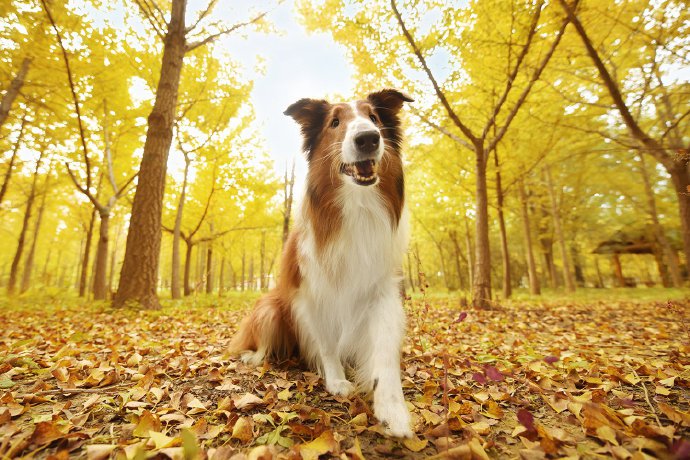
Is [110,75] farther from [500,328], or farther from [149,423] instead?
[500,328]

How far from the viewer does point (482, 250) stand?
287 inches

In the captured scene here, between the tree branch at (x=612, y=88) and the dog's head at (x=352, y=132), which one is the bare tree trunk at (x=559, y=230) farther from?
the dog's head at (x=352, y=132)

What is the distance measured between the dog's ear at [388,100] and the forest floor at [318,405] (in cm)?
212

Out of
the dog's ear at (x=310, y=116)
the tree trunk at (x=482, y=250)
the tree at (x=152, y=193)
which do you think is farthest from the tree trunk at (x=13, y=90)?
the tree trunk at (x=482, y=250)

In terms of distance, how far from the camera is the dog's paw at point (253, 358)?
2789 millimetres

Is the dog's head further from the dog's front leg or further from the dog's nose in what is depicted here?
the dog's front leg

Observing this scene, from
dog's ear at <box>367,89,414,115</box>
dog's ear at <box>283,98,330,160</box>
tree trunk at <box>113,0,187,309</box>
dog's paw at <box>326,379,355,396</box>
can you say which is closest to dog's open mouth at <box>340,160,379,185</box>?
dog's ear at <box>283,98,330,160</box>

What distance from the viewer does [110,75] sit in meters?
7.79

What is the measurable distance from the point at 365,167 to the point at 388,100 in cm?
103

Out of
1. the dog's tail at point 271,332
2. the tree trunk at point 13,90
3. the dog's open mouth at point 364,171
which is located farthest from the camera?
the tree trunk at point 13,90

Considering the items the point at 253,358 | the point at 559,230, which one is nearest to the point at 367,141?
the point at 253,358

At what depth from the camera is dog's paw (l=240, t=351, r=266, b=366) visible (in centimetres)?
279

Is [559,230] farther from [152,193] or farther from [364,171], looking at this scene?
[152,193]

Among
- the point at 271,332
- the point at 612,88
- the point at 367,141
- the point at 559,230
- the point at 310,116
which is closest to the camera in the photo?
the point at 367,141
